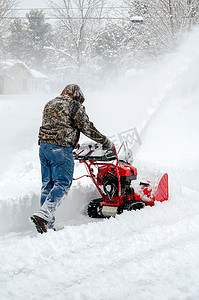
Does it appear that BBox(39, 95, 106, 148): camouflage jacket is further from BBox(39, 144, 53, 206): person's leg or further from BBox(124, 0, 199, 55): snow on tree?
BBox(124, 0, 199, 55): snow on tree

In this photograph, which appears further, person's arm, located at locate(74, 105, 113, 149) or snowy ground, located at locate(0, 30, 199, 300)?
person's arm, located at locate(74, 105, 113, 149)

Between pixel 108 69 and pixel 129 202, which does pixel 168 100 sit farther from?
pixel 108 69

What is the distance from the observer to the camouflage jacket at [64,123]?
13.0 feet

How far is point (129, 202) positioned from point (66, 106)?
1.47 meters

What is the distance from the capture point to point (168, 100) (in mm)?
14742

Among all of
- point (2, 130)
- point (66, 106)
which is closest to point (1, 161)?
point (2, 130)

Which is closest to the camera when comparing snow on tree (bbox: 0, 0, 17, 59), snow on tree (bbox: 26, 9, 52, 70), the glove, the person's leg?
the person's leg

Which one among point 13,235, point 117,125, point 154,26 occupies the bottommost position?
point 13,235

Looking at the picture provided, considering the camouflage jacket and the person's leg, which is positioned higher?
the camouflage jacket

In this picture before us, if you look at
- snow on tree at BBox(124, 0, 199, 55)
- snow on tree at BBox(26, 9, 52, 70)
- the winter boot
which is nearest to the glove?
the winter boot

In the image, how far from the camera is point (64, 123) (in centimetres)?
396

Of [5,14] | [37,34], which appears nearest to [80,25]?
[5,14]

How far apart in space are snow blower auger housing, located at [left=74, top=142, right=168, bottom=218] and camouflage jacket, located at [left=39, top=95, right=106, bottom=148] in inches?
14.9

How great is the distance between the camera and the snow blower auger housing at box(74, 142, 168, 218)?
4375mm
